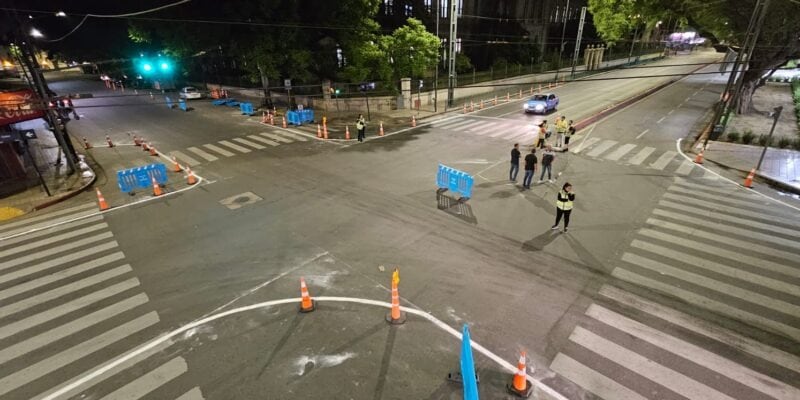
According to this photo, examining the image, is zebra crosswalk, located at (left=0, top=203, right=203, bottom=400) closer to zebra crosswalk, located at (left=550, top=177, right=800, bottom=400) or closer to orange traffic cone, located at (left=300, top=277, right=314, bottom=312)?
orange traffic cone, located at (left=300, top=277, right=314, bottom=312)

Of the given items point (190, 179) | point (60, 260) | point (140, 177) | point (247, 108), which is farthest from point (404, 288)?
point (247, 108)

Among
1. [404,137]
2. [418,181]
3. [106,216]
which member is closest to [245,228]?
[106,216]

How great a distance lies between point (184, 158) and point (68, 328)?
543 inches

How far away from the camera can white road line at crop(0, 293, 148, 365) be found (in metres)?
6.93

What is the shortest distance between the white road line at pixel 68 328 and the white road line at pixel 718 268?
1337cm

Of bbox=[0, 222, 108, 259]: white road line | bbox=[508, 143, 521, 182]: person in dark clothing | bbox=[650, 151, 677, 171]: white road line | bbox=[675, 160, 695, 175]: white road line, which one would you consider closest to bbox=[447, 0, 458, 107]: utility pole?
bbox=[508, 143, 521, 182]: person in dark clothing

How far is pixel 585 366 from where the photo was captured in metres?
6.32

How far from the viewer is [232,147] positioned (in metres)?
21.2

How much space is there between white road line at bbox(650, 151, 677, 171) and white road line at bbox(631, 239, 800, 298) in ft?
28.2

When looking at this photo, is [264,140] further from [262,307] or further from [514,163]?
[262,307]

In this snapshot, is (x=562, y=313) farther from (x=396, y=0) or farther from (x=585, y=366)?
(x=396, y=0)

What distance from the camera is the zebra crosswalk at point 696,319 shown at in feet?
19.7

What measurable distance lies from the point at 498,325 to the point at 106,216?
1433cm

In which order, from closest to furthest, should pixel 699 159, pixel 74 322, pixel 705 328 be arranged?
pixel 705 328 < pixel 74 322 < pixel 699 159
